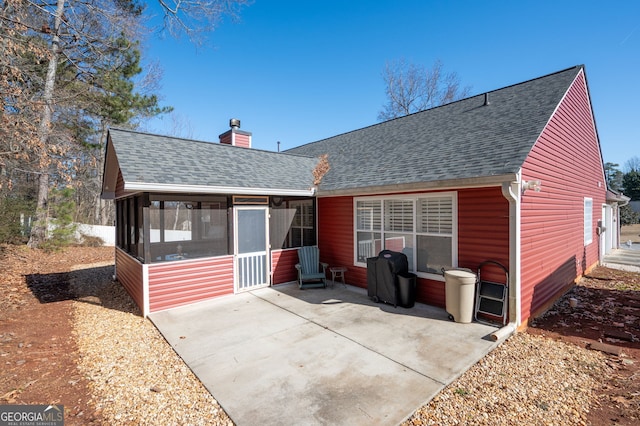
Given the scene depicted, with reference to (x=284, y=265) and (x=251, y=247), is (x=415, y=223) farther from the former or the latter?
(x=251, y=247)

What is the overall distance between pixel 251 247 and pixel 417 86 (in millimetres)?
19598

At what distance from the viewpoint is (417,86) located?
21453mm

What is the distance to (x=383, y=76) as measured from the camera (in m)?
21.8

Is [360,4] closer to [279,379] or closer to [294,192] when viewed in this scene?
[294,192]

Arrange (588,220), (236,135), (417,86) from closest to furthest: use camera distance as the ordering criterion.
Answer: (588,220) → (236,135) → (417,86)

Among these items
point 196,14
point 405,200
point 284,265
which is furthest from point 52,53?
point 405,200

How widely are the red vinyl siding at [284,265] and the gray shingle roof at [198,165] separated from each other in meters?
1.72

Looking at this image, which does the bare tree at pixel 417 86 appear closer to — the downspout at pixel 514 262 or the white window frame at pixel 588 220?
the white window frame at pixel 588 220

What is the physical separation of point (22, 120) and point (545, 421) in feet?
31.1

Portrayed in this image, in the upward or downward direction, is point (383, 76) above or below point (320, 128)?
above

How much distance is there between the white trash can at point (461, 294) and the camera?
16.0 ft

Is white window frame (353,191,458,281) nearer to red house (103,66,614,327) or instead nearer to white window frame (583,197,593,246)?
red house (103,66,614,327)

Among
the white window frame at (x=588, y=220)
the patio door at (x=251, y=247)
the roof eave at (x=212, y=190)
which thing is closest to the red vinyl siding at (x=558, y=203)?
the white window frame at (x=588, y=220)

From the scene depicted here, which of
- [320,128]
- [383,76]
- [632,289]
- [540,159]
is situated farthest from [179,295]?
[383,76]
